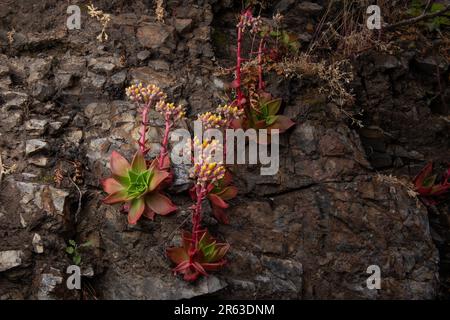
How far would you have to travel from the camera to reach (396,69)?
540 cm

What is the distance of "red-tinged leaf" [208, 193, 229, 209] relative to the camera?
3940 millimetres

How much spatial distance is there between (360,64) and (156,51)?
6.81 ft

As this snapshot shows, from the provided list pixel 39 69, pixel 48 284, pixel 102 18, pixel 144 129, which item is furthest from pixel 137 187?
pixel 102 18

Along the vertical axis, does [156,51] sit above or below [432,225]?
above

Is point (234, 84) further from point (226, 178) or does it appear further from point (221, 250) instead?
point (221, 250)

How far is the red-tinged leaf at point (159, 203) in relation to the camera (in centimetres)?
390

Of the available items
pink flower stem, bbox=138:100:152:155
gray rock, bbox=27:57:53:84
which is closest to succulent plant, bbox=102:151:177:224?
Answer: pink flower stem, bbox=138:100:152:155

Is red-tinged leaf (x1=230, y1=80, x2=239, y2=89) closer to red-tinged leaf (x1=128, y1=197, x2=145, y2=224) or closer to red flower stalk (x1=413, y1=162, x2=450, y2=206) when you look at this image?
red-tinged leaf (x1=128, y1=197, x2=145, y2=224)

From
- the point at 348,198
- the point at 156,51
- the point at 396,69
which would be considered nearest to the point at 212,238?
the point at 348,198

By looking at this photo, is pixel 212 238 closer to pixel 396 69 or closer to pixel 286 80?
pixel 286 80

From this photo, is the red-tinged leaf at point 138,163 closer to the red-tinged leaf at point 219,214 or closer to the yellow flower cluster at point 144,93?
the yellow flower cluster at point 144,93

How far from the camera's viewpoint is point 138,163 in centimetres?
397

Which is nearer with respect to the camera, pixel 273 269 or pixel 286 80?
pixel 273 269

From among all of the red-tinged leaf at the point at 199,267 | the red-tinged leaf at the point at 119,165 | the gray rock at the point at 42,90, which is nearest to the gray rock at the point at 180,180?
the red-tinged leaf at the point at 119,165
